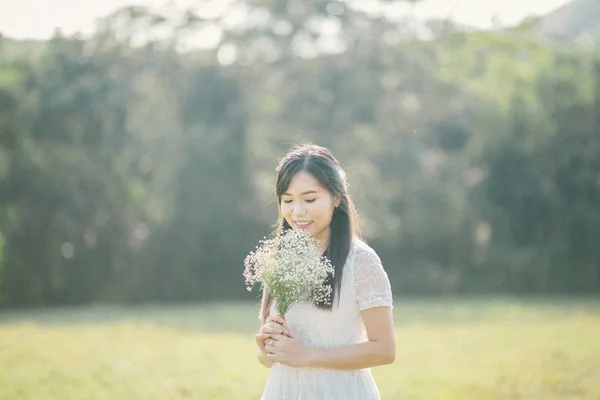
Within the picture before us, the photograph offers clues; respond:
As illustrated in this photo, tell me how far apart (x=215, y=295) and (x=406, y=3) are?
10178 millimetres

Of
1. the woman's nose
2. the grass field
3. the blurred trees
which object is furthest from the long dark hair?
the blurred trees

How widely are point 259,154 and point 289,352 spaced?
2043 centimetres

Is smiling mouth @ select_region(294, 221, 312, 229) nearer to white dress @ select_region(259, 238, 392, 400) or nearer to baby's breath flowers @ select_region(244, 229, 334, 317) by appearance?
baby's breath flowers @ select_region(244, 229, 334, 317)

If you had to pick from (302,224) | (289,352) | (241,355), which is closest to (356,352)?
(289,352)

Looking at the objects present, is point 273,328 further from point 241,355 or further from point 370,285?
point 241,355

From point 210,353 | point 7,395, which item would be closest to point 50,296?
point 210,353

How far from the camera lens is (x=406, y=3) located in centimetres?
2478

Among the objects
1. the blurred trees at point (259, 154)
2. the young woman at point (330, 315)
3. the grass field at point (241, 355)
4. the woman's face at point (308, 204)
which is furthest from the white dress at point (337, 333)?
the blurred trees at point (259, 154)

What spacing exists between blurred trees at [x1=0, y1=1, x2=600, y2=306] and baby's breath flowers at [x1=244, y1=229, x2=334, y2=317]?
1884 cm

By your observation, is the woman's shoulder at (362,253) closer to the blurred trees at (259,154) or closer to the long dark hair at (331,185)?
the long dark hair at (331,185)

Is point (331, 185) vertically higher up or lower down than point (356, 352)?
higher up

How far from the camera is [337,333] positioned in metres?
3.09

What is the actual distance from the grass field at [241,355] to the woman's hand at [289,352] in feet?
19.3

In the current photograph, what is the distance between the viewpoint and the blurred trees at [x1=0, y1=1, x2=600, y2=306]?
21734mm
